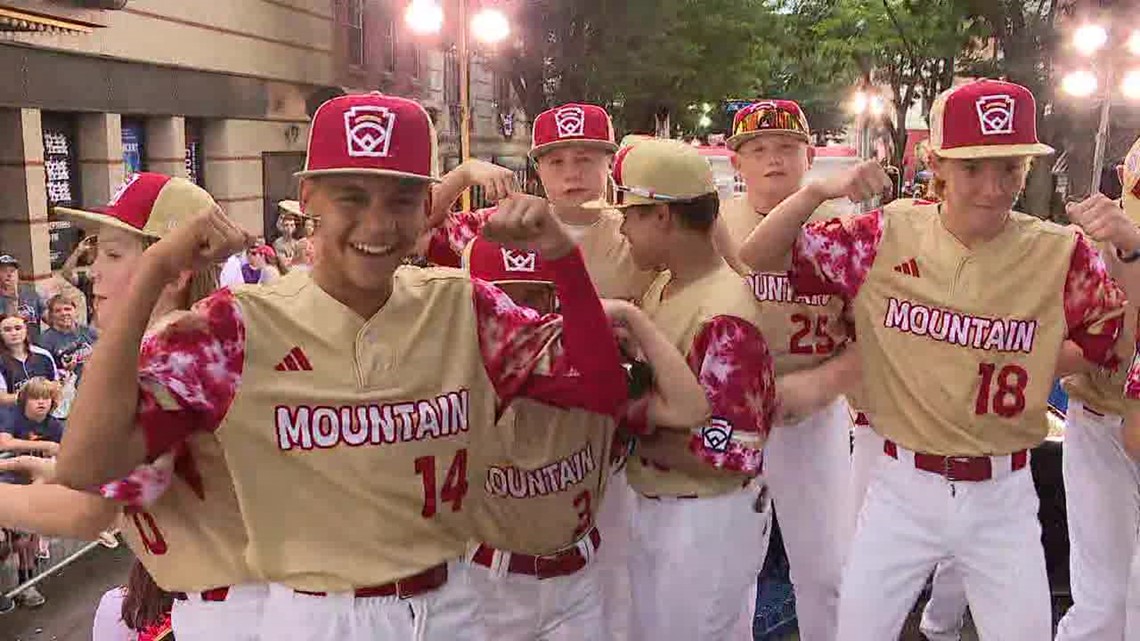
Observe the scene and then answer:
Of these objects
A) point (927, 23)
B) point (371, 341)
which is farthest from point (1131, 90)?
point (371, 341)

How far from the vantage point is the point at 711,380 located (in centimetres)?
360

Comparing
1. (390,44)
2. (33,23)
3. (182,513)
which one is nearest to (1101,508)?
(182,513)

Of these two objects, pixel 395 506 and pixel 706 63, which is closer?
pixel 395 506

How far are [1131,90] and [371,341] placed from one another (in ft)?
47.9

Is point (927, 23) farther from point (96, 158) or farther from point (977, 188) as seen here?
point (977, 188)

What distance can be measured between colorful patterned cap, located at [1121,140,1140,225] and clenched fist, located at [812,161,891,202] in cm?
130

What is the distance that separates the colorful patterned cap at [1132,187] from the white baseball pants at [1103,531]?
3.04ft

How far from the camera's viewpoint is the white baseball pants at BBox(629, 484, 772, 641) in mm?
3773

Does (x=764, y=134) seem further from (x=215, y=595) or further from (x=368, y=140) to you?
(x=215, y=595)

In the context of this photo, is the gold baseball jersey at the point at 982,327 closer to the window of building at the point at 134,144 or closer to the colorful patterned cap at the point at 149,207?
the colorful patterned cap at the point at 149,207

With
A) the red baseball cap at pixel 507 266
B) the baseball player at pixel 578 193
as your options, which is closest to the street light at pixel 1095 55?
the baseball player at pixel 578 193

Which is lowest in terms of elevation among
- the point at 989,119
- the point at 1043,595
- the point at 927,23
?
the point at 1043,595

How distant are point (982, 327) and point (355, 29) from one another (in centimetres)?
1946

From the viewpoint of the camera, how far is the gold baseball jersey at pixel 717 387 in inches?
142
